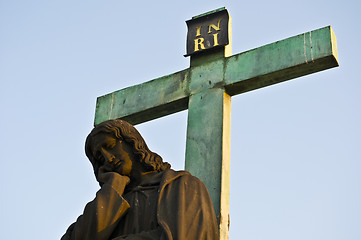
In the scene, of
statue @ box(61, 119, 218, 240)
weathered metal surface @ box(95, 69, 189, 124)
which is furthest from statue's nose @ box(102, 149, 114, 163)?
weathered metal surface @ box(95, 69, 189, 124)

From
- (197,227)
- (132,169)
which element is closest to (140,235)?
(197,227)

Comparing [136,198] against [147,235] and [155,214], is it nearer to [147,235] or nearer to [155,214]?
[155,214]

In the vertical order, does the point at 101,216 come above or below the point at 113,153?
below

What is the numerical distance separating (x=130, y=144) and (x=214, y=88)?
53.5 inches

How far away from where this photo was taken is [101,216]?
5.70 metres

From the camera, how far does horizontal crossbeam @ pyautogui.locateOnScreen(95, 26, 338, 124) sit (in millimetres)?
7215

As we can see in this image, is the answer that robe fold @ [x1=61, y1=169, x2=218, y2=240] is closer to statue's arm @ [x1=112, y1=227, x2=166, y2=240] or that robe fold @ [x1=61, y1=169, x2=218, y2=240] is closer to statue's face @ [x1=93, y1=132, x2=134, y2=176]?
statue's arm @ [x1=112, y1=227, x2=166, y2=240]

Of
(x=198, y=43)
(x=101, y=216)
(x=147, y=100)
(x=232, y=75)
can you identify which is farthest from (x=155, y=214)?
(x=198, y=43)

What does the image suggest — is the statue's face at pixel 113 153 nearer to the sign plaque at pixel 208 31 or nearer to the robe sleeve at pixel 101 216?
the robe sleeve at pixel 101 216

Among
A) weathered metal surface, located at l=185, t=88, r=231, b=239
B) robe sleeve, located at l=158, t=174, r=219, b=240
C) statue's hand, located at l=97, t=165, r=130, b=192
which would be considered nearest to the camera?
robe sleeve, located at l=158, t=174, r=219, b=240

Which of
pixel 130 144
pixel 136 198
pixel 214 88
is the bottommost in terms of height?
pixel 136 198

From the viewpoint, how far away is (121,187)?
235 inches

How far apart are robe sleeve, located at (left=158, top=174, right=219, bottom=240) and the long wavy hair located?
0.37 m

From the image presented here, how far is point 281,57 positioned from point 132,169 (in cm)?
190
